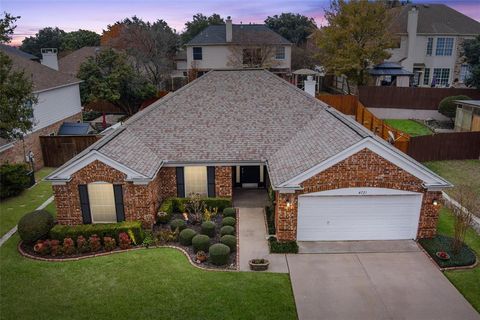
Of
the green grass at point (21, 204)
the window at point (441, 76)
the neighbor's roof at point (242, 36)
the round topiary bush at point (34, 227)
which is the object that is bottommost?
the green grass at point (21, 204)

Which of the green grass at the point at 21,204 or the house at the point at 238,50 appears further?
the house at the point at 238,50

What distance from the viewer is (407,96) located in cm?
3350

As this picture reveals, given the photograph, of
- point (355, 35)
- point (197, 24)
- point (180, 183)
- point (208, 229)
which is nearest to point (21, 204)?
point (180, 183)

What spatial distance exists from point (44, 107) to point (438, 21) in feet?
130

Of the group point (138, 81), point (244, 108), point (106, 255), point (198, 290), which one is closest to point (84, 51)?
point (138, 81)

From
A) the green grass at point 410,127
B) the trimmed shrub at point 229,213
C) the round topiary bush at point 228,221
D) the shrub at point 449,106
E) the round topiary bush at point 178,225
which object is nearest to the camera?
the round topiary bush at point 178,225

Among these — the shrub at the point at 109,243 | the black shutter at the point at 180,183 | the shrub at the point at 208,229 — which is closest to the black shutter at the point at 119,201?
the shrub at the point at 109,243

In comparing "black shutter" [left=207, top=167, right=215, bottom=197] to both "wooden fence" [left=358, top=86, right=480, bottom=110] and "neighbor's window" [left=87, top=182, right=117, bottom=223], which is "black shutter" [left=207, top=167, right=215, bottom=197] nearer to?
"neighbor's window" [left=87, top=182, right=117, bottom=223]

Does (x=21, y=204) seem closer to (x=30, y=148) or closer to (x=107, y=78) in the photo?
(x=30, y=148)

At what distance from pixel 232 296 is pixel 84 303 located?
15.0ft

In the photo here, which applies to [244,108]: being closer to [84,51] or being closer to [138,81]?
[138,81]

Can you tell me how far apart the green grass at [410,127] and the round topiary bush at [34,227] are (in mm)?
24259

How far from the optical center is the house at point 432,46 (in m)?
A: 40.9

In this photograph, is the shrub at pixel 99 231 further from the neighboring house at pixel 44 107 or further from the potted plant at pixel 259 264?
the neighboring house at pixel 44 107
